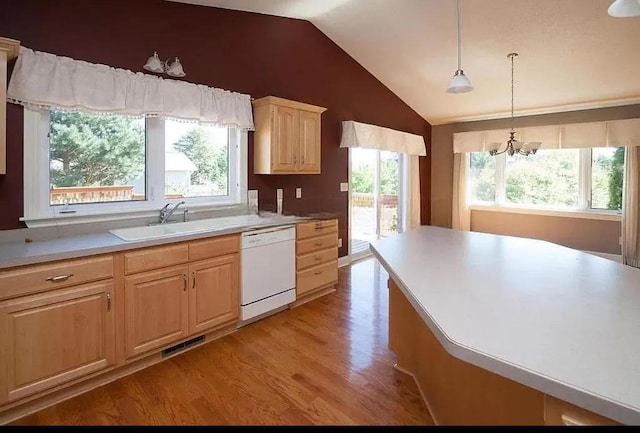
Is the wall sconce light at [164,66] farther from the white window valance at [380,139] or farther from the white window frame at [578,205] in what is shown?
the white window frame at [578,205]

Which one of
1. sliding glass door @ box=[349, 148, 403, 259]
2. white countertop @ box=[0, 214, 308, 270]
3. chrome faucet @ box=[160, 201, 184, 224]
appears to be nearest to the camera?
white countertop @ box=[0, 214, 308, 270]

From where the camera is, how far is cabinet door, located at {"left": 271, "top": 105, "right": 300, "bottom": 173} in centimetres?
365

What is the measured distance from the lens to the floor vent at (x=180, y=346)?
2.58m

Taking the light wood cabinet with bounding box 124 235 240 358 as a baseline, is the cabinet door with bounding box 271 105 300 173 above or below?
above

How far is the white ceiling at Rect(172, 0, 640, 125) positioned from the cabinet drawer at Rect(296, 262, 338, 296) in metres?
2.69

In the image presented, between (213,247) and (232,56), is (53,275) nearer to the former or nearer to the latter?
(213,247)

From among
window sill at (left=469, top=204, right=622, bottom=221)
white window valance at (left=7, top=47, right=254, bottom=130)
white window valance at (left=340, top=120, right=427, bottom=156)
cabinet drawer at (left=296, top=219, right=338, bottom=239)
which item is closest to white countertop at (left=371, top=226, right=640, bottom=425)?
cabinet drawer at (left=296, top=219, right=338, bottom=239)

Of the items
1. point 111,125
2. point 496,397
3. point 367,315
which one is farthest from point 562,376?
point 111,125

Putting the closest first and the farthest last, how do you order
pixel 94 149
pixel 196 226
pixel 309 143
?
pixel 94 149 < pixel 196 226 < pixel 309 143

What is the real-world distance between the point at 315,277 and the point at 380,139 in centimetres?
260

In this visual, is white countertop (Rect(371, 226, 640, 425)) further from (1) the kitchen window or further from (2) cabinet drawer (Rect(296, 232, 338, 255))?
(1) the kitchen window

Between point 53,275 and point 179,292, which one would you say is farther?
point 179,292

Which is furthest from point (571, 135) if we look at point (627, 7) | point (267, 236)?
point (267, 236)

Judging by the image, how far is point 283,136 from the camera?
3717 mm
